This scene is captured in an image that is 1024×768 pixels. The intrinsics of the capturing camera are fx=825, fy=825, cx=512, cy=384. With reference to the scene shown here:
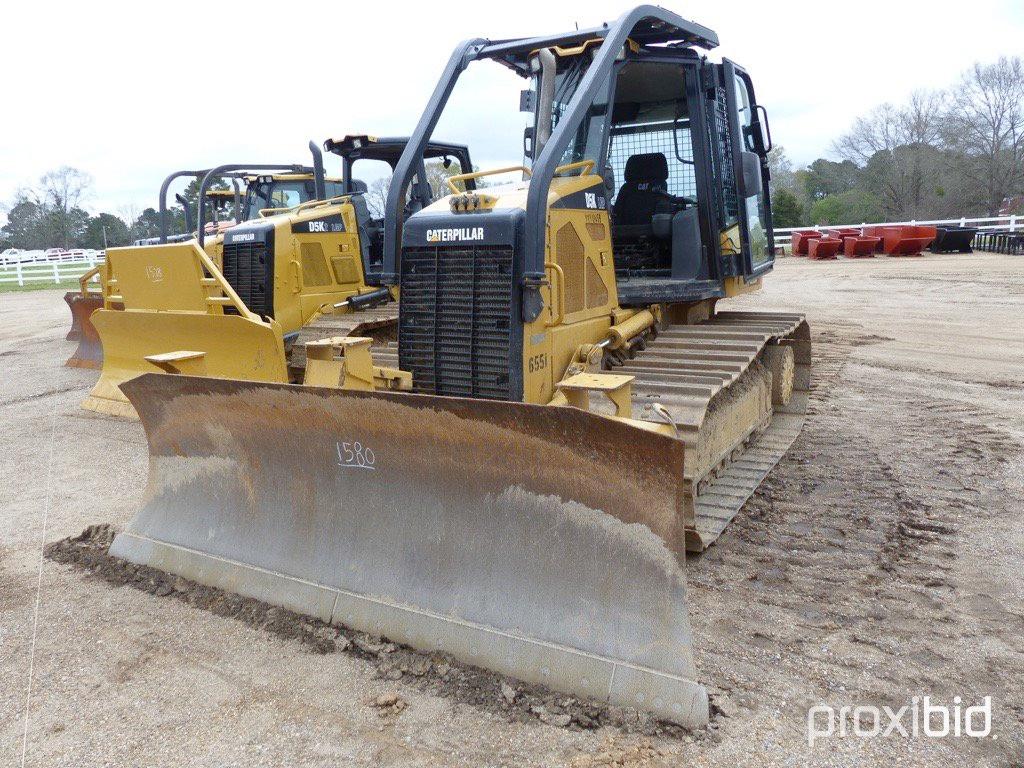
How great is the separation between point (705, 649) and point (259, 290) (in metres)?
6.66

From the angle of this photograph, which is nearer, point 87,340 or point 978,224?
point 87,340

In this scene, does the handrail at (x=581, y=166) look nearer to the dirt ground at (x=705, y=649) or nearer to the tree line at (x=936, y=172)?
the dirt ground at (x=705, y=649)

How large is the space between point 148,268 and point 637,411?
223 inches

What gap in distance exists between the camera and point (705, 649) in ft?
10.8

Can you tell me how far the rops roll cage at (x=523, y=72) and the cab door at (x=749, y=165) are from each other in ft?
1.69

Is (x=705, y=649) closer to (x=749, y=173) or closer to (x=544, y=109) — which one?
(x=544, y=109)

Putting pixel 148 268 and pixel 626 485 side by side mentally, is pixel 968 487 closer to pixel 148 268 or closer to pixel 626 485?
pixel 626 485

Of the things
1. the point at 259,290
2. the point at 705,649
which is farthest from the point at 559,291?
the point at 259,290

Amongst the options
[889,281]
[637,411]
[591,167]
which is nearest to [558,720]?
[637,411]

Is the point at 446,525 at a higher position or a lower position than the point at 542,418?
lower

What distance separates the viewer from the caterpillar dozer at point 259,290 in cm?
734

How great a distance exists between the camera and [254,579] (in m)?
3.88

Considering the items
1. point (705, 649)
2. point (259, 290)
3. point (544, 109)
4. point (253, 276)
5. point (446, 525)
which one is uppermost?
point (544, 109)

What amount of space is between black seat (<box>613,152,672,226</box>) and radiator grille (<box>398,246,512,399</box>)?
1.70 m
